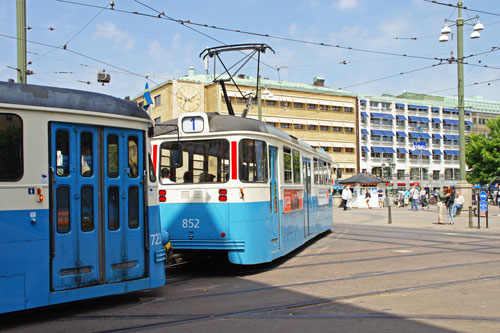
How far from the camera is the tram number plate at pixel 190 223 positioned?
936cm

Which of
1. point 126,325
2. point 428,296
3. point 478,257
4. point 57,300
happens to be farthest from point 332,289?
point 478,257

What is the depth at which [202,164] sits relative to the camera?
31.2 ft

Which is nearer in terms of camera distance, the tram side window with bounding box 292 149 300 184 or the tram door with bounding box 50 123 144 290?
the tram door with bounding box 50 123 144 290

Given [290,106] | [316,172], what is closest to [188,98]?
[290,106]

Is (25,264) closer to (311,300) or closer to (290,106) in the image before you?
(311,300)

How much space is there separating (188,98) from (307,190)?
1853 inches

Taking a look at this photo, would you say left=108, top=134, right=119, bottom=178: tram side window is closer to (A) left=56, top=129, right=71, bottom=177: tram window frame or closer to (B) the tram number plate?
(A) left=56, top=129, right=71, bottom=177: tram window frame

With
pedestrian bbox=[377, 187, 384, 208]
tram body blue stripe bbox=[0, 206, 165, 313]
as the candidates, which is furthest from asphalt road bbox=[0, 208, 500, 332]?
pedestrian bbox=[377, 187, 384, 208]

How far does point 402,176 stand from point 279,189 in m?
72.3

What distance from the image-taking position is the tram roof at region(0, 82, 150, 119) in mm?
6023

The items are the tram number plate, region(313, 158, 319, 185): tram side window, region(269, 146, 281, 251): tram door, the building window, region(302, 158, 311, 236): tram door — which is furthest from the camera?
the building window

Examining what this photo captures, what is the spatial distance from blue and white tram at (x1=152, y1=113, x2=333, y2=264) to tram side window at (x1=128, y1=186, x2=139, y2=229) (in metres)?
1.92

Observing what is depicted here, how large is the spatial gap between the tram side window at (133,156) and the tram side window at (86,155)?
568mm

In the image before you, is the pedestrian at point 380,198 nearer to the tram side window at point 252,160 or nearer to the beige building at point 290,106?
the beige building at point 290,106
